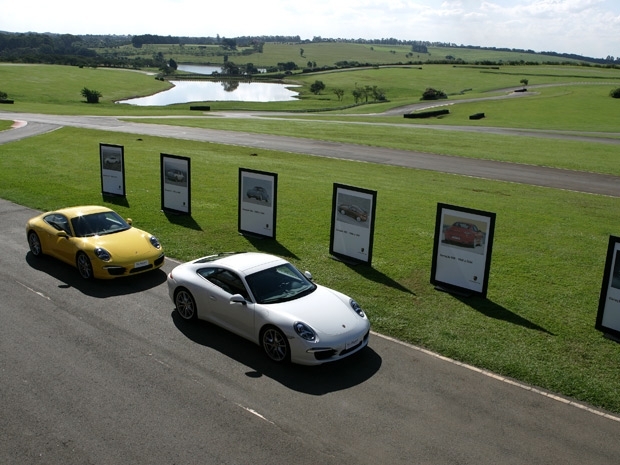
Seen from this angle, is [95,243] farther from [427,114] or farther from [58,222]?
[427,114]

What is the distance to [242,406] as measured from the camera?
7.95 meters

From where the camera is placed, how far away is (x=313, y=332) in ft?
29.4

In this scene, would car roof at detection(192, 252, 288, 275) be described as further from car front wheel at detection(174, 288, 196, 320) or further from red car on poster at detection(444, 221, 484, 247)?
red car on poster at detection(444, 221, 484, 247)

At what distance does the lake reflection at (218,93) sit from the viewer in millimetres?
99812

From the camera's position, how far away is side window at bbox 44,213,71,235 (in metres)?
13.5

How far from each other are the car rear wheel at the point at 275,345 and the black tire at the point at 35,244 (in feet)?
24.0

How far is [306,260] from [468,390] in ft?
20.9

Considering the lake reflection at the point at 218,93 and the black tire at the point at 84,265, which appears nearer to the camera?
the black tire at the point at 84,265

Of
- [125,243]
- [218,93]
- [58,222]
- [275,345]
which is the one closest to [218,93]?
[218,93]

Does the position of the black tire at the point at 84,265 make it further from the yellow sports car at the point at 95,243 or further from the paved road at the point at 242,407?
the paved road at the point at 242,407

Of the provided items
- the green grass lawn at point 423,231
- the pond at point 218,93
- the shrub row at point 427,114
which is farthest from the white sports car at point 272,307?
the pond at point 218,93

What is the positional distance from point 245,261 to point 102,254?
3687 mm

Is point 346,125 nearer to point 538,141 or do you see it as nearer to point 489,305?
point 538,141

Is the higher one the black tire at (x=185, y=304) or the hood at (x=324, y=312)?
the hood at (x=324, y=312)
